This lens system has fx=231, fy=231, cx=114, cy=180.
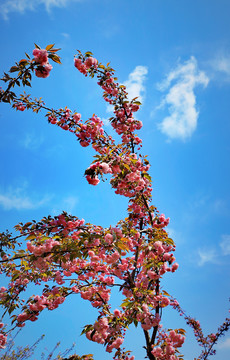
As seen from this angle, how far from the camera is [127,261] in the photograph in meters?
4.24

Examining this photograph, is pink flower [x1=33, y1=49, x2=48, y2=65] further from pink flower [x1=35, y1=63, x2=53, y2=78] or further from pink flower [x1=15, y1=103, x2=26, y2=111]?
pink flower [x1=15, y1=103, x2=26, y2=111]

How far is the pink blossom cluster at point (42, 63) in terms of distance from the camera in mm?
2729

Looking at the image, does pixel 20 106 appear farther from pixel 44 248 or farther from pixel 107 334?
pixel 107 334

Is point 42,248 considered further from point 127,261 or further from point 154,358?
point 154,358

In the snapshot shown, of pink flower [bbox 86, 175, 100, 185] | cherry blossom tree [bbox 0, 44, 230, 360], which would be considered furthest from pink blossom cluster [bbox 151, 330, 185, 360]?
pink flower [bbox 86, 175, 100, 185]

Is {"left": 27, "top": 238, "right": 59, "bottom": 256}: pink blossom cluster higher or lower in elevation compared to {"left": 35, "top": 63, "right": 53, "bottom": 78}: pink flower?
lower

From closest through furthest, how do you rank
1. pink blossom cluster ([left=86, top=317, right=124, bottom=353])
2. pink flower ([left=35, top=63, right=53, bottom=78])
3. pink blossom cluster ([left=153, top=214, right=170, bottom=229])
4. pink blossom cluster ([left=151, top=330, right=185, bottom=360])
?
pink flower ([left=35, top=63, right=53, bottom=78])
pink blossom cluster ([left=86, top=317, right=124, bottom=353])
pink blossom cluster ([left=151, top=330, right=185, bottom=360])
pink blossom cluster ([left=153, top=214, right=170, bottom=229])

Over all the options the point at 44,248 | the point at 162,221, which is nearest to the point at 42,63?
the point at 44,248

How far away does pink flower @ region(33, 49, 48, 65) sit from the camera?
272 cm


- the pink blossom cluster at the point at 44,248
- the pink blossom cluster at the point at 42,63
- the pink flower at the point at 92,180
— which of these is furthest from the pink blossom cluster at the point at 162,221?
the pink blossom cluster at the point at 42,63

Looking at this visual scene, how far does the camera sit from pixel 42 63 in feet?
9.15

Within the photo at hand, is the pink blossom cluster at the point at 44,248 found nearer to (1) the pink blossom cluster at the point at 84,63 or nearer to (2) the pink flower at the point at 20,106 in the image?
(2) the pink flower at the point at 20,106

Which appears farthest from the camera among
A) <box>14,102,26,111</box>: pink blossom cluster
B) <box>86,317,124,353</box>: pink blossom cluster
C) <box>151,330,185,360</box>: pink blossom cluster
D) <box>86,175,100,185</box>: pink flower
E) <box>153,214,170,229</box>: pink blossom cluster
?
<box>14,102,26,111</box>: pink blossom cluster

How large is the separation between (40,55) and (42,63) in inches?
3.4
